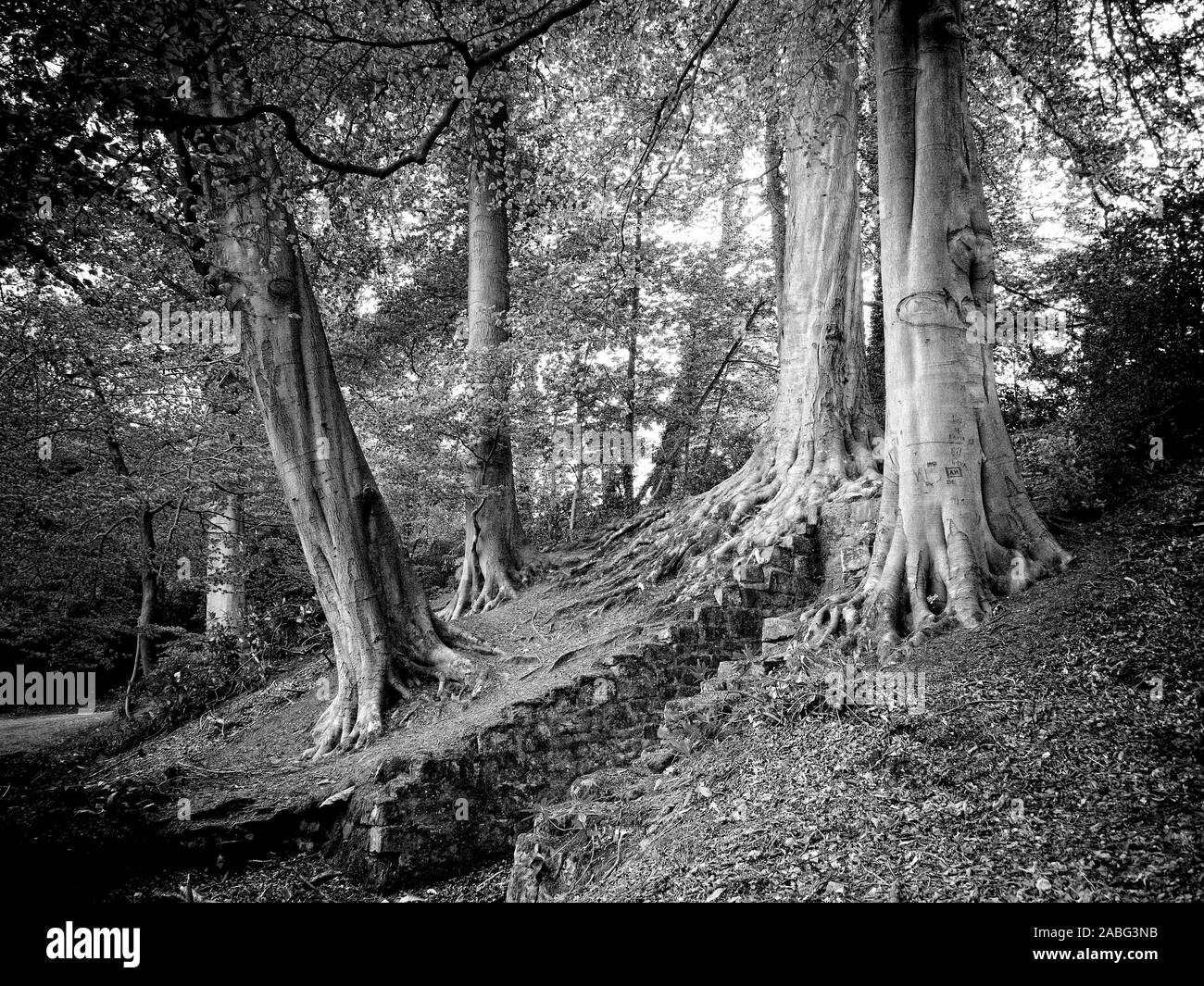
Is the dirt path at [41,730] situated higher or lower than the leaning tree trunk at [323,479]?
lower

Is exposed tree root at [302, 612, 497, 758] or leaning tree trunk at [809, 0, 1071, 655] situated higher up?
leaning tree trunk at [809, 0, 1071, 655]

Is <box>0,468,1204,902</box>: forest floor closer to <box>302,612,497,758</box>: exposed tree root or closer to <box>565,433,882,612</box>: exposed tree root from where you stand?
<box>302,612,497,758</box>: exposed tree root

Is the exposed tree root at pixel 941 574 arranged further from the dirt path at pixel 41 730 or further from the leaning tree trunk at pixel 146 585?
the dirt path at pixel 41 730

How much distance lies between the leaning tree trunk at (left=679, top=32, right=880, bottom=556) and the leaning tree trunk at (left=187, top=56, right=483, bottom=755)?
3838mm

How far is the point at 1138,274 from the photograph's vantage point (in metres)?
5.14

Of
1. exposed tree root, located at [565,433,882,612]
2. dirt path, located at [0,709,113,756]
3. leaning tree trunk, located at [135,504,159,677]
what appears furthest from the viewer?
leaning tree trunk, located at [135,504,159,677]

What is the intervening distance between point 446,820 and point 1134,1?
8584mm

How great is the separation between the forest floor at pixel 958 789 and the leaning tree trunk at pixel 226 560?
5427 mm

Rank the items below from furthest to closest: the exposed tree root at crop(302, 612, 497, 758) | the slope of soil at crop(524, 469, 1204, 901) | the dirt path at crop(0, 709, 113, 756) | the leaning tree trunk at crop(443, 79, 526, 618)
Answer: the dirt path at crop(0, 709, 113, 756)
the leaning tree trunk at crop(443, 79, 526, 618)
the exposed tree root at crop(302, 612, 497, 758)
the slope of soil at crop(524, 469, 1204, 901)

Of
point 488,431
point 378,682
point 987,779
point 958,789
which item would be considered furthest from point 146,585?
point 987,779

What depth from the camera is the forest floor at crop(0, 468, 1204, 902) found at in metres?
2.66

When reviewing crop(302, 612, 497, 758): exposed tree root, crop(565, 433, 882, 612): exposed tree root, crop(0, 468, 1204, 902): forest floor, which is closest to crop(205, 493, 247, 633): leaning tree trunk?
crop(302, 612, 497, 758): exposed tree root

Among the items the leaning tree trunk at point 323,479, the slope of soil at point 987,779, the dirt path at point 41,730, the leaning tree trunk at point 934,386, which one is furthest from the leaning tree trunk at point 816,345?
the dirt path at point 41,730

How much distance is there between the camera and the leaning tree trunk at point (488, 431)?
9.78 metres
